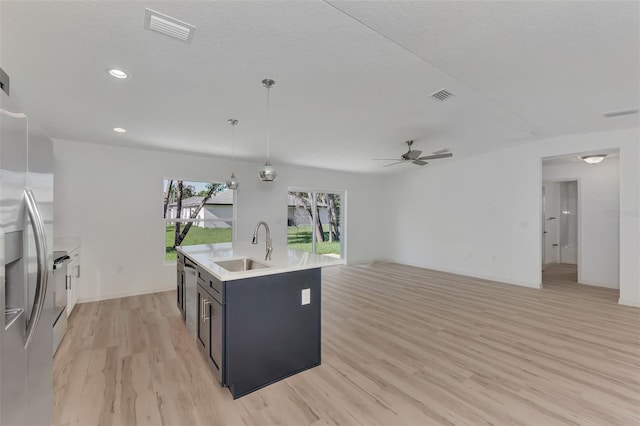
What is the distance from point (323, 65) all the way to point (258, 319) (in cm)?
217

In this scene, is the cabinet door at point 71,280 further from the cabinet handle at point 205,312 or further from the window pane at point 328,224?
the window pane at point 328,224

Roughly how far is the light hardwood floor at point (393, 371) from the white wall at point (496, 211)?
1231mm

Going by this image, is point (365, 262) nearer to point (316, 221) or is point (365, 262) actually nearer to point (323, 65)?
point (316, 221)

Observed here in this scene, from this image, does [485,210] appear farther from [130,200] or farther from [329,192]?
[130,200]

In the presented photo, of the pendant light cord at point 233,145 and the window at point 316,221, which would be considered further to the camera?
the window at point 316,221

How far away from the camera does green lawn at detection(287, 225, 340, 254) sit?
7254mm

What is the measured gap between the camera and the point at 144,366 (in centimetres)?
258

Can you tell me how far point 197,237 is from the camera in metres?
5.65

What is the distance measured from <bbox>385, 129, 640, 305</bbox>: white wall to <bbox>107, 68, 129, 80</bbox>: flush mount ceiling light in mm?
6409

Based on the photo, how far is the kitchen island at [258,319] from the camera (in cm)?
213

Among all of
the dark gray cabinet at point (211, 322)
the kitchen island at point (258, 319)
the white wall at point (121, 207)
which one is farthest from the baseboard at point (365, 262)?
the dark gray cabinet at point (211, 322)

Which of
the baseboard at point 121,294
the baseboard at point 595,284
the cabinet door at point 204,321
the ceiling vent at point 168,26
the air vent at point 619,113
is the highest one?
the air vent at point 619,113

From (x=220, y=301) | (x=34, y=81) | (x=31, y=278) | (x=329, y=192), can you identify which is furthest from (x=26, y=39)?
(x=329, y=192)

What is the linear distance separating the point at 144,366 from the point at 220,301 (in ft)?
3.96
